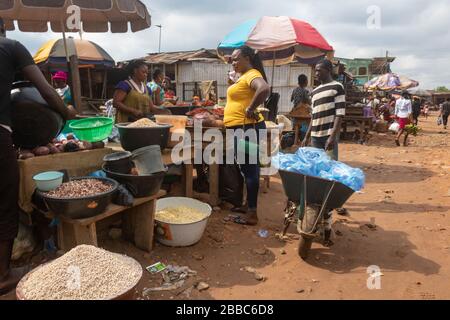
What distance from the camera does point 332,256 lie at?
11.6 ft

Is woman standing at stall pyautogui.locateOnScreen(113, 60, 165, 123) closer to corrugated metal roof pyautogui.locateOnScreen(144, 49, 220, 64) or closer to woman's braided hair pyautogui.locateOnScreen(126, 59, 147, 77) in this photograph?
woman's braided hair pyautogui.locateOnScreen(126, 59, 147, 77)

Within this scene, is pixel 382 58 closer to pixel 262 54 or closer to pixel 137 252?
pixel 262 54

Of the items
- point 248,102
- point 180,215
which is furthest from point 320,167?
point 180,215

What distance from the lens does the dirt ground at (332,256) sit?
2875 millimetres

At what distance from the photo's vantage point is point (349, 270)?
325cm

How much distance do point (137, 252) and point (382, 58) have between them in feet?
107

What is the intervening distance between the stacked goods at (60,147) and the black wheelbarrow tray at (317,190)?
197 cm

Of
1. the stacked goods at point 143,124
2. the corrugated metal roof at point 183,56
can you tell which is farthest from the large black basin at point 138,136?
the corrugated metal roof at point 183,56

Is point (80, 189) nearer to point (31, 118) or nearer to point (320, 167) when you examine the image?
point (31, 118)

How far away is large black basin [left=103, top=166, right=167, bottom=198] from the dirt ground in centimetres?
71

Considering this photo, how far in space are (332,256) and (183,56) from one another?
1640 cm
